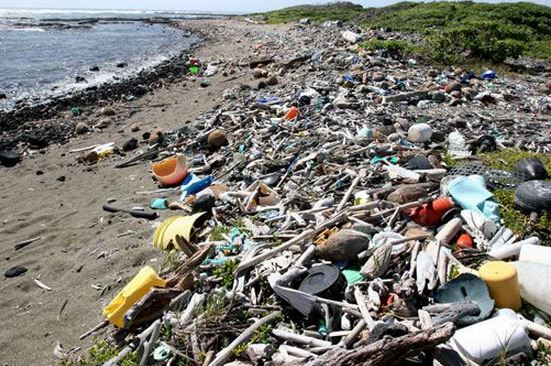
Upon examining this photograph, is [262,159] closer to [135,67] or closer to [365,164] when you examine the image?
[365,164]

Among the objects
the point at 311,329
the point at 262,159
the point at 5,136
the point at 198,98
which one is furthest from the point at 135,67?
the point at 311,329

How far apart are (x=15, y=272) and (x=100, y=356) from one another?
8.93ft

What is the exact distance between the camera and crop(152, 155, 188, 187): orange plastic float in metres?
8.17

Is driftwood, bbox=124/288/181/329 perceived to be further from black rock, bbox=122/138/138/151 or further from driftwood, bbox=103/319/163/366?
black rock, bbox=122/138/138/151

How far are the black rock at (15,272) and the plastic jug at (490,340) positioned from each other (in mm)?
5638

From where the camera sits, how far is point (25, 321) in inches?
199

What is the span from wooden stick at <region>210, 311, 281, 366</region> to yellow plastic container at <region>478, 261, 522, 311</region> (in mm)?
1887

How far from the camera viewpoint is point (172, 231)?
597 cm

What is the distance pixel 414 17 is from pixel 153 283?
3454 cm

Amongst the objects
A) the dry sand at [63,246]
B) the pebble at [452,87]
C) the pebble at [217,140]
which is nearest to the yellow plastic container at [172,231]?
the dry sand at [63,246]

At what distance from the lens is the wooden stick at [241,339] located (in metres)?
3.59

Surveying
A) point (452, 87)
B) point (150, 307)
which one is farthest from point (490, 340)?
point (452, 87)

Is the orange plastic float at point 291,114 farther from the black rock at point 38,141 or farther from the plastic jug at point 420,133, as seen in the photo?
the black rock at point 38,141

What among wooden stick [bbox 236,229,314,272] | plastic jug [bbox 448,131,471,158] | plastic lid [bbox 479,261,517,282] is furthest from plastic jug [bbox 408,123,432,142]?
plastic lid [bbox 479,261,517,282]
